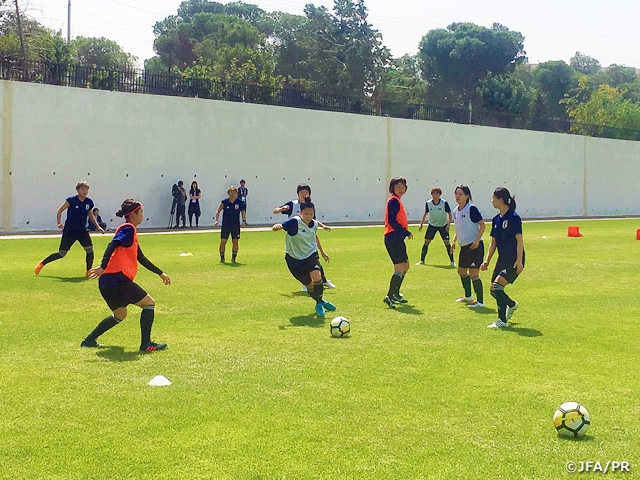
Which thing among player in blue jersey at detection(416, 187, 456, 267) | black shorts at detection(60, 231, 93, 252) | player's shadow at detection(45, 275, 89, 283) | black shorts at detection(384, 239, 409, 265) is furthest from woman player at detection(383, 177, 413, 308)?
player in blue jersey at detection(416, 187, 456, 267)

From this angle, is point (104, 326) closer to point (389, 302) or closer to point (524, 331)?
point (389, 302)

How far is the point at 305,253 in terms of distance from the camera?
1150 centimetres

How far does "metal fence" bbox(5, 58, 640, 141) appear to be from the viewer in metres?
30.3

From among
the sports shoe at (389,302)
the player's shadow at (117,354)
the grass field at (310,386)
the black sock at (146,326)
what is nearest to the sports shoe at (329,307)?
the grass field at (310,386)

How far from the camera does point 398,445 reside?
5.64 metres

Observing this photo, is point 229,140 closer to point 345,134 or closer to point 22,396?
point 345,134

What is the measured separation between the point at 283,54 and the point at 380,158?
3444 cm

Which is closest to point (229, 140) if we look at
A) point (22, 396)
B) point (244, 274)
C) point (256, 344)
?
point (244, 274)

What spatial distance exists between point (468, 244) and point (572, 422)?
7095mm

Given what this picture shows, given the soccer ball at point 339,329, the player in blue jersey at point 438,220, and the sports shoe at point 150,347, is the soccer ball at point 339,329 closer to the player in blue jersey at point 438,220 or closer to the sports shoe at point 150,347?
the sports shoe at point 150,347

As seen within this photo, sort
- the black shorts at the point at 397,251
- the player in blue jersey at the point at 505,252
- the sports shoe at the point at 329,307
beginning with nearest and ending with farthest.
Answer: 1. the player in blue jersey at the point at 505,252
2. the sports shoe at the point at 329,307
3. the black shorts at the point at 397,251

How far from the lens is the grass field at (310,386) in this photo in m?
5.35

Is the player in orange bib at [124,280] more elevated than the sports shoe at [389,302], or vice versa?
the player in orange bib at [124,280]

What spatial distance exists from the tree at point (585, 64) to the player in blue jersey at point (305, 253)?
143 m
